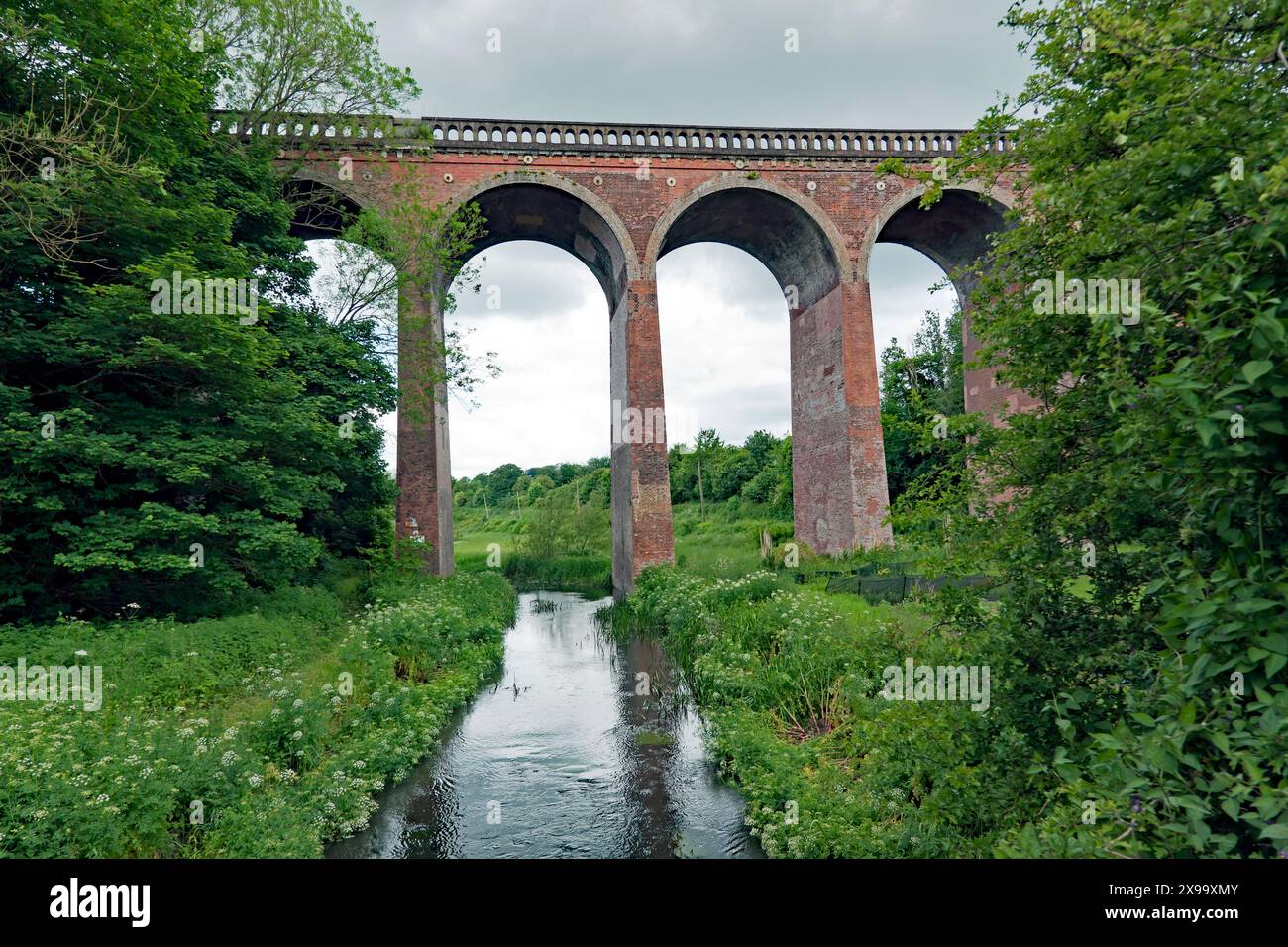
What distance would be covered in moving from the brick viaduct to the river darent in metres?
6.53

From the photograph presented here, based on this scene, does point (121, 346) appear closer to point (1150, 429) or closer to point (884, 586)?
point (1150, 429)

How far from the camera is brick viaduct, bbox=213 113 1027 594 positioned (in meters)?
15.3

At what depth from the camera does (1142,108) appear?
262cm

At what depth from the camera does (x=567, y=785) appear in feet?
21.8

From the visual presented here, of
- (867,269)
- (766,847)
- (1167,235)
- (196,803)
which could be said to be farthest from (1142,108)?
(867,269)

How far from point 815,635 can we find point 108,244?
11.2 meters

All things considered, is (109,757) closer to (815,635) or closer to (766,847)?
(766,847)

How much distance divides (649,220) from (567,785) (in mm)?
14664

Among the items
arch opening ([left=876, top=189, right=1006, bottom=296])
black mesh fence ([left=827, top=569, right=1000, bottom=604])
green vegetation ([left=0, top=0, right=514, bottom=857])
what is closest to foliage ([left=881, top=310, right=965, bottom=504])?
arch opening ([left=876, top=189, right=1006, bottom=296])

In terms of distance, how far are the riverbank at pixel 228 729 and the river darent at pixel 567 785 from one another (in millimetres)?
440

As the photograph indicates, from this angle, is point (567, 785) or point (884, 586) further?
point (884, 586)

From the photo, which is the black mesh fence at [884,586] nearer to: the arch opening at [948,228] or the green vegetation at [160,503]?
the green vegetation at [160,503]

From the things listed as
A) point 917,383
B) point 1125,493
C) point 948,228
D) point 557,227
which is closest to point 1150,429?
point 1125,493

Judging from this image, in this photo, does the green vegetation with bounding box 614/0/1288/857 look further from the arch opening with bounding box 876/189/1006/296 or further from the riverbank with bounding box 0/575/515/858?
the arch opening with bounding box 876/189/1006/296
